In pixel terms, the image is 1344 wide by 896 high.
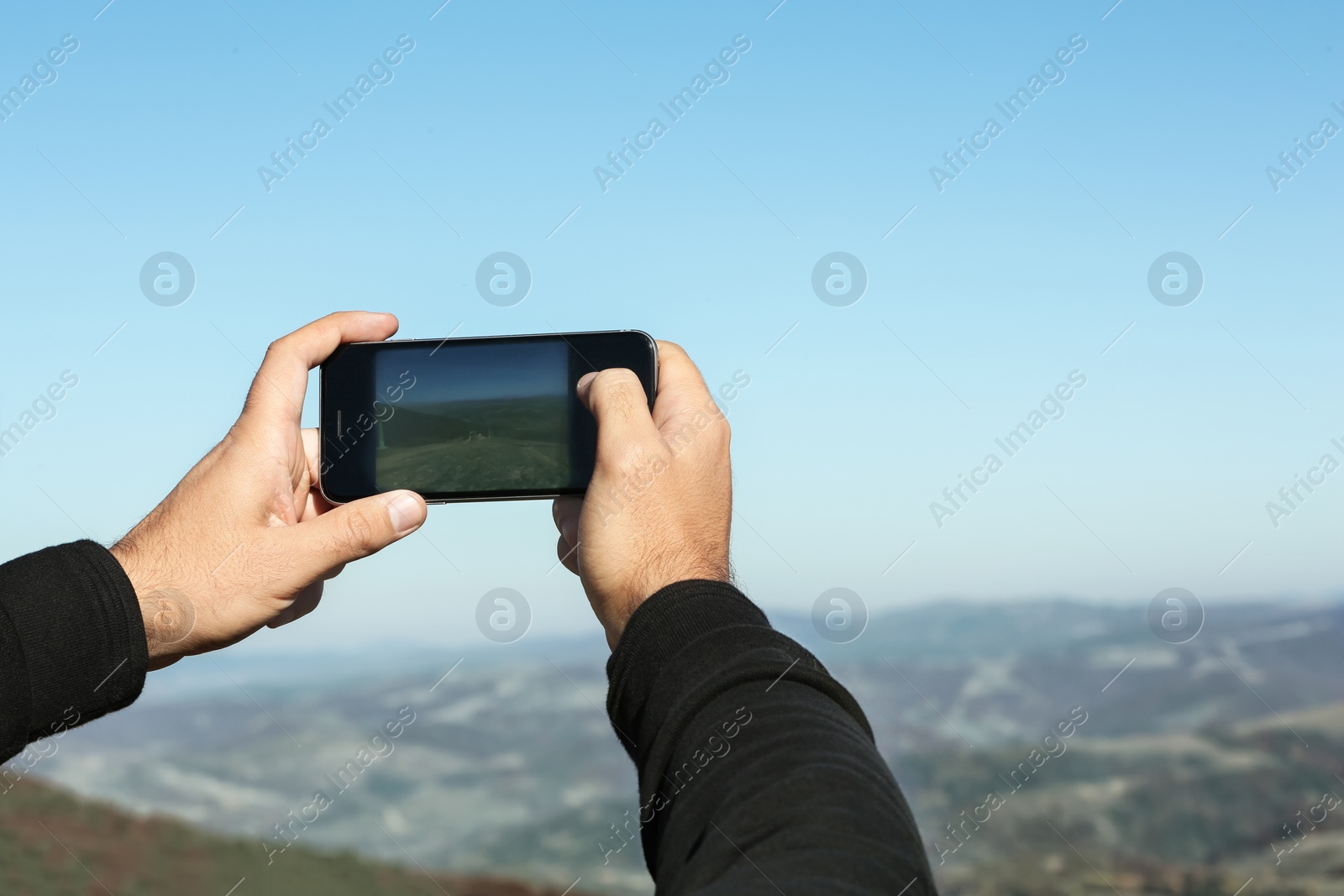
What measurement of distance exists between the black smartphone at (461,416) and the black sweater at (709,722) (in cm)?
81

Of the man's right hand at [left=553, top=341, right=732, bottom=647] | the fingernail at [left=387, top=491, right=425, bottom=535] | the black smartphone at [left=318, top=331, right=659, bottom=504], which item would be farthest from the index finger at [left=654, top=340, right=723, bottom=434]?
the fingernail at [left=387, top=491, right=425, bottom=535]

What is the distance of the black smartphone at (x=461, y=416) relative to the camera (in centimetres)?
286

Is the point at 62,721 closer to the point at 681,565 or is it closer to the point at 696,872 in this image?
the point at 681,565

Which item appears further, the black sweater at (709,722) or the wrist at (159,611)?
the wrist at (159,611)

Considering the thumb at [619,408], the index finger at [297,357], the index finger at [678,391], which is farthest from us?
the index finger at [297,357]

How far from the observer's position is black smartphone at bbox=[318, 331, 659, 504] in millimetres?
2855

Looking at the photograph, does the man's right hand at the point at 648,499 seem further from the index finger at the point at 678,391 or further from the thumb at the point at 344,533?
the thumb at the point at 344,533

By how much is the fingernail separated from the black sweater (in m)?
0.70

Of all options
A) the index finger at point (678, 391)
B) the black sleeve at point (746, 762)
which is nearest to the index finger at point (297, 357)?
the index finger at point (678, 391)

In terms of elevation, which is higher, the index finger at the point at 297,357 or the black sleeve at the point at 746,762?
the index finger at the point at 297,357

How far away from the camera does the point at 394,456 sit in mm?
2945

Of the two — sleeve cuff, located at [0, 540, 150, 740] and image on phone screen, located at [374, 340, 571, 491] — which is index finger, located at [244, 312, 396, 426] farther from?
sleeve cuff, located at [0, 540, 150, 740]

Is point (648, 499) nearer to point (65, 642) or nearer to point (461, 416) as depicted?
point (461, 416)

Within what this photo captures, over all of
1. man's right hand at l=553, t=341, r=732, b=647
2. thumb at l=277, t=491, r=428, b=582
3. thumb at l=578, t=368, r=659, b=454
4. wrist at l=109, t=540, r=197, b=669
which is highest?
thumb at l=578, t=368, r=659, b=454
